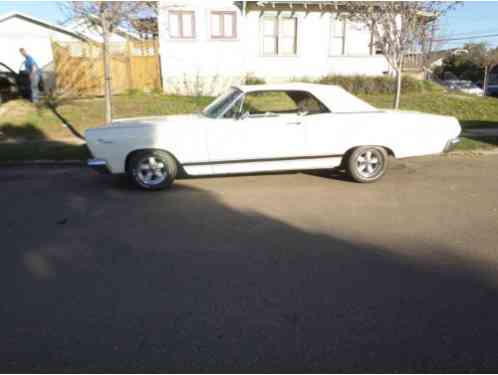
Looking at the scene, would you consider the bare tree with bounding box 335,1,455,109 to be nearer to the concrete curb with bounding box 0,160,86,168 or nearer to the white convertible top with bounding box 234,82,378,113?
the white convertible top with bounding box 234,82,378,113

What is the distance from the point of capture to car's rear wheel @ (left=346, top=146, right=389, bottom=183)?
6.11 meters

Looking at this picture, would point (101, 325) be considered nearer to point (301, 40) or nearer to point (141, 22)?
point (141, 22)

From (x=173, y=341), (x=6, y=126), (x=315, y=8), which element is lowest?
(x=173, y=341)

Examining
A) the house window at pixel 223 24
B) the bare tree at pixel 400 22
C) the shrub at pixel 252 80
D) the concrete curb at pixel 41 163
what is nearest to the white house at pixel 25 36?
the house window at pixel 223 24

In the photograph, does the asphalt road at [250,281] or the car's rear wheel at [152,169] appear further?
the car's rear wheel at [152,169]

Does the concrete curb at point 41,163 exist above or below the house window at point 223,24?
below

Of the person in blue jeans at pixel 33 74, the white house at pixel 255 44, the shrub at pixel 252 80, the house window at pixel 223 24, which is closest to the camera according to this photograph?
the person in blue jeans at pixel 33 74

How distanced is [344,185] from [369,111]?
1.27 metres

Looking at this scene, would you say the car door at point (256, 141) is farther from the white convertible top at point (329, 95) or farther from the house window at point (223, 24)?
the house window at point (223, 24)

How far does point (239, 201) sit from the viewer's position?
17.8 ft

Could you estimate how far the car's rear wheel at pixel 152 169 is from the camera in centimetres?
578

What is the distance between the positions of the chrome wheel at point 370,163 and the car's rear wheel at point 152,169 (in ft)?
9.39

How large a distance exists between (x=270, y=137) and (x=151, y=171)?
1851 millimetres

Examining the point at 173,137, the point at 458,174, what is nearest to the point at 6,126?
the point at 173,137
